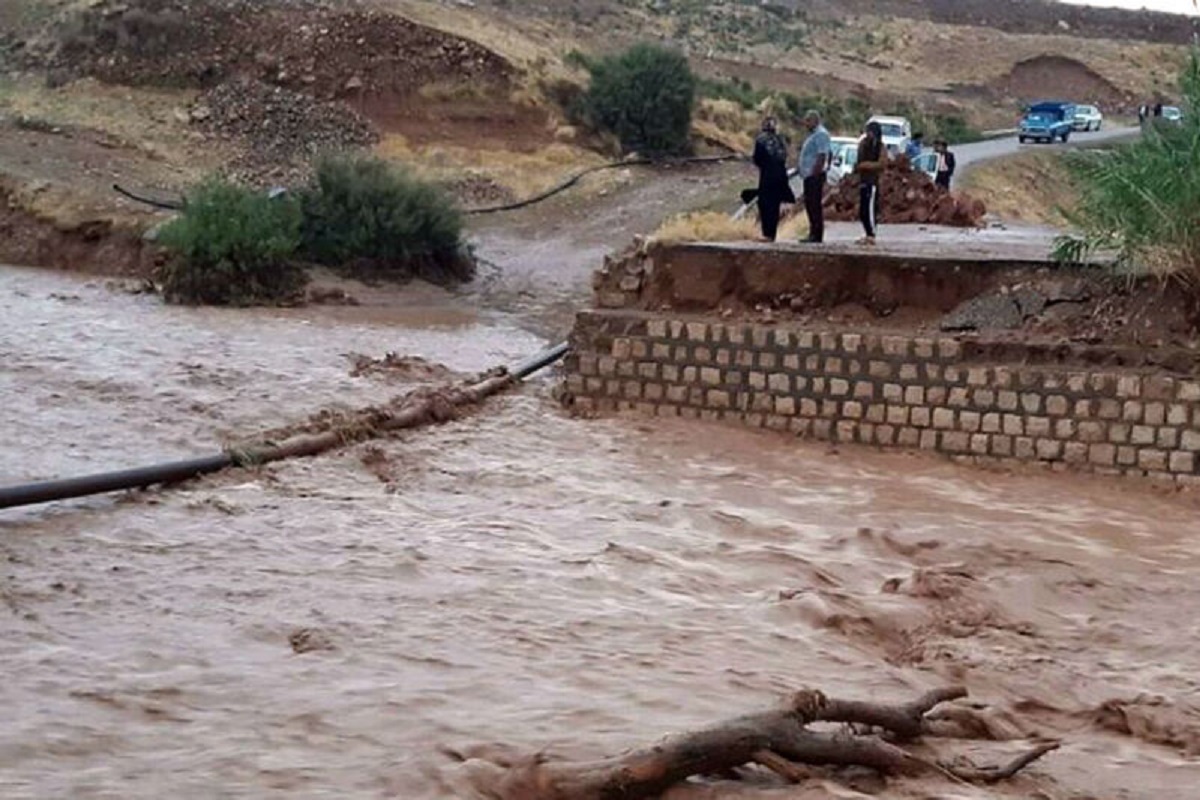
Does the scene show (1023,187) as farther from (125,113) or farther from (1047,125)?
(125,113)

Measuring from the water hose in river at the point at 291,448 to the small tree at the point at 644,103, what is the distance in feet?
69.9

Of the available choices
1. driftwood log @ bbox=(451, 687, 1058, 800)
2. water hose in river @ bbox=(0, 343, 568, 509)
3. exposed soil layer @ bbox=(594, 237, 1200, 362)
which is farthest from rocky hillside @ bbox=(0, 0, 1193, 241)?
driftwood log @ bbox=(451, 687, 1058, 800)

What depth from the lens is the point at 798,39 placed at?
7525 centimetres

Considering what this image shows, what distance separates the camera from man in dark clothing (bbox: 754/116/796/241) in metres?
17.4

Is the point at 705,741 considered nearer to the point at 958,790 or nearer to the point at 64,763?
the point at 958,790

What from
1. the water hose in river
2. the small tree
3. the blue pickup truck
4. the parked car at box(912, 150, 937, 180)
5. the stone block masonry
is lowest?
the water hose in river

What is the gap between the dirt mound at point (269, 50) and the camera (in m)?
40.2

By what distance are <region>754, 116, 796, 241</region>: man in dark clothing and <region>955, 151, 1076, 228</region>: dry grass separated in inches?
686

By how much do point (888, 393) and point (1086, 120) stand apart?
44.2 metres

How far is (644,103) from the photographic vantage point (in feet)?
132

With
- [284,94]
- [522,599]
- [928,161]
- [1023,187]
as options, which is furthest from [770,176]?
[1023,187]

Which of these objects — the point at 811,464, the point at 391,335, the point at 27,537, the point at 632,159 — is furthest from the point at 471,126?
the point at 27,537

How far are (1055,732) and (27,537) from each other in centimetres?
625

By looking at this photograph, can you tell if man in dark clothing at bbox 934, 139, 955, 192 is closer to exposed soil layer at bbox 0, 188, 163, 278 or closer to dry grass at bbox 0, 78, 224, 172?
exposed soil layer at bbox 0, 188, 163, 278
